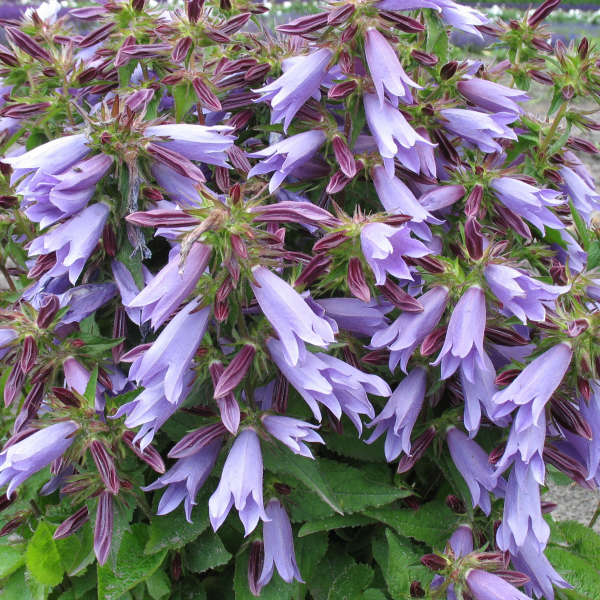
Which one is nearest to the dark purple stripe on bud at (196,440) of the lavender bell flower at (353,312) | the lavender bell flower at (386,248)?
the lavender bell flower at (353,312)

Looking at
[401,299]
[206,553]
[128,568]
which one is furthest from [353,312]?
[128,568]

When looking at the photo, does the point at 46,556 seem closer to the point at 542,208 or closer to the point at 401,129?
the point at 401,129

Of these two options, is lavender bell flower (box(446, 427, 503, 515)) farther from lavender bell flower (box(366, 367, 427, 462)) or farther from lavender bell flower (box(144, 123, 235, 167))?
lavender bell flower (box(144, 123, 235, 167))

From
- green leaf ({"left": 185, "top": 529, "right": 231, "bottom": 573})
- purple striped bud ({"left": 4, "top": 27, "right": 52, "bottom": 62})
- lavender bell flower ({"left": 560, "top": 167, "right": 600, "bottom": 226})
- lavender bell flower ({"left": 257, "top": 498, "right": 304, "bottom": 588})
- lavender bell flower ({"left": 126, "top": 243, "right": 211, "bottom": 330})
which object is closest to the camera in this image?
lavender bell flower ({"left": 126, "top": 243, "right": 211, "bottom": 330})

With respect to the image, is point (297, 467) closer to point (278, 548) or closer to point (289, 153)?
point (278, 548)

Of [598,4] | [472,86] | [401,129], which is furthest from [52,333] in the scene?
[598,4]

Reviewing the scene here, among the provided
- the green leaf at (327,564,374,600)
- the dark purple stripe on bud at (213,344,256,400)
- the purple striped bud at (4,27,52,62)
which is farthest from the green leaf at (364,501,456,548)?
the purple striped bud at (4,27,52,62)
